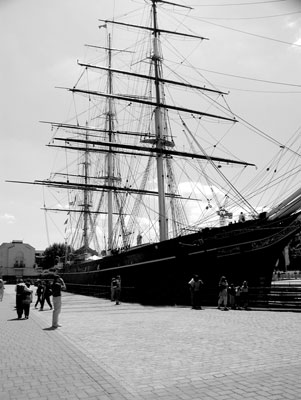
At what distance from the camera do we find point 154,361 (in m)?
5.89

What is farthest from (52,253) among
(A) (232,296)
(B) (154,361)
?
(B) (154,361)

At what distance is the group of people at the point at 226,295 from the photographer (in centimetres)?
1434

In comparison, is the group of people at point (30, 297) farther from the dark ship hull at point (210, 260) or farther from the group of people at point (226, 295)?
the dark ship hull at point (210, 260)

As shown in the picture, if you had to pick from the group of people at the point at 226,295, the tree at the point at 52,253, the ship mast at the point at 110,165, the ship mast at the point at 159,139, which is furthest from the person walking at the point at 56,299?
the tree at the point at 52,253

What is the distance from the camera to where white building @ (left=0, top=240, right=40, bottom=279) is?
87625 mm

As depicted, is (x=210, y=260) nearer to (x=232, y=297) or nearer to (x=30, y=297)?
(x=232, y=297)

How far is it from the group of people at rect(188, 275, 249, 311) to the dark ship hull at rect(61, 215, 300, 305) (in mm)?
1969

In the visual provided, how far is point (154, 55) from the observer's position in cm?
2867

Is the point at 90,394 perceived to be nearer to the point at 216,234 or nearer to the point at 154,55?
the point at 216,234

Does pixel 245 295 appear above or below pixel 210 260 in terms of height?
below

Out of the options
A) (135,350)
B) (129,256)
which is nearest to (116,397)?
(135,350)

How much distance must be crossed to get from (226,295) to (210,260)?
134 inches

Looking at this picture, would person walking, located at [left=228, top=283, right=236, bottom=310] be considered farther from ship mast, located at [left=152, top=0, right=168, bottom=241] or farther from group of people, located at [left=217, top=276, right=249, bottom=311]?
ship mast, located at [left=152, top=0, right=168, bottom=241]

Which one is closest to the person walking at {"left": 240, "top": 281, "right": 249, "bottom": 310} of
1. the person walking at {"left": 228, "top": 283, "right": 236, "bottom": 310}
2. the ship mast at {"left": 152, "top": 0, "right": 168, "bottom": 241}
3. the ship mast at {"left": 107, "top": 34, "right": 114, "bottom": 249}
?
the person walking at {"left": 228, "top": 283, "right": 236, "bottom": 310}
